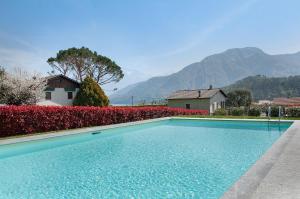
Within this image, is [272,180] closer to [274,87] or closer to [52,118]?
[52,118]

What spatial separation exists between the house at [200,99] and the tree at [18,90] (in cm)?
2199

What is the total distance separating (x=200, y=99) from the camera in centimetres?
3759

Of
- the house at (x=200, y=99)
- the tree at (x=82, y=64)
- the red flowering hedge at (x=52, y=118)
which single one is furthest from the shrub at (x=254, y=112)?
the tree at (x=82, y=64)

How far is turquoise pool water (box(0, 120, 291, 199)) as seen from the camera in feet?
17.6

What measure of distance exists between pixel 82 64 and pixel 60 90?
8.19m

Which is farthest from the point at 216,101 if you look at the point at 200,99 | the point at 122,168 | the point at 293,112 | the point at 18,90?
the point at 122,168

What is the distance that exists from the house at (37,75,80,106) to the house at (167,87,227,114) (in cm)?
1599

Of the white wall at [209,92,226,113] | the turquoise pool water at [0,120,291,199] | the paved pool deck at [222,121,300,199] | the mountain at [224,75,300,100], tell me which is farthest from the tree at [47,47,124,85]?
the mountain at [224,75,300,100]

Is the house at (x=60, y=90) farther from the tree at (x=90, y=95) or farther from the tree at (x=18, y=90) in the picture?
the tree at (x=18, y=90)

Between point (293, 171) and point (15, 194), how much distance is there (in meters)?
6.19

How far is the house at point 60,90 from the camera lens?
33322 millimetres

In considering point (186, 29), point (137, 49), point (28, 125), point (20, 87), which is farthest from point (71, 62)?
point (28, 125)

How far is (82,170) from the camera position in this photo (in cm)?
718

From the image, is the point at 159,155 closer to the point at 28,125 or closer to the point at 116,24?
the point at 28,125
